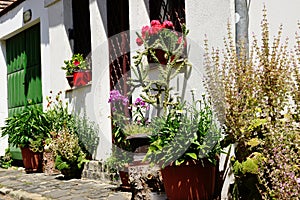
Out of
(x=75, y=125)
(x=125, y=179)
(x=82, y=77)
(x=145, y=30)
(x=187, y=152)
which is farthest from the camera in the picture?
(x=82, y=77)

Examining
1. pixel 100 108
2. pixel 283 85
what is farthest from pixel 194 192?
pixel 100 108

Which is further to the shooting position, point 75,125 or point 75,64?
point 75,64

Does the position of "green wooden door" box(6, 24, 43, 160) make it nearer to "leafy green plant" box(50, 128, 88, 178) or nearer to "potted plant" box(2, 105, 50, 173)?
"potted plant" box(2, 105, 50, 173)

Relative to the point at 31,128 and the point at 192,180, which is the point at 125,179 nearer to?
the point at 192,180

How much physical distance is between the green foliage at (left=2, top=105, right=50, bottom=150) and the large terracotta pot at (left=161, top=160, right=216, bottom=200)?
3993 mm

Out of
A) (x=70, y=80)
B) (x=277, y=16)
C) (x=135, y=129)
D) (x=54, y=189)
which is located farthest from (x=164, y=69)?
(x=70, y=80)

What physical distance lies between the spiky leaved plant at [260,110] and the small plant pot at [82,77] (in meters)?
3.80

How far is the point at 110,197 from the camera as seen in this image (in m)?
5.81

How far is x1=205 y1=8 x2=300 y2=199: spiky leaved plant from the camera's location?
12.5 feet

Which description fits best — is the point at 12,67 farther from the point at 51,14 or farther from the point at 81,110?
the point at 81,110

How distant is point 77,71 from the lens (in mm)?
8164

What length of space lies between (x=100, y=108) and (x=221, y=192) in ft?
10.0

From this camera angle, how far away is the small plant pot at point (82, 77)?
26.2 ft

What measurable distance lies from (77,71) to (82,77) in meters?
0.18
